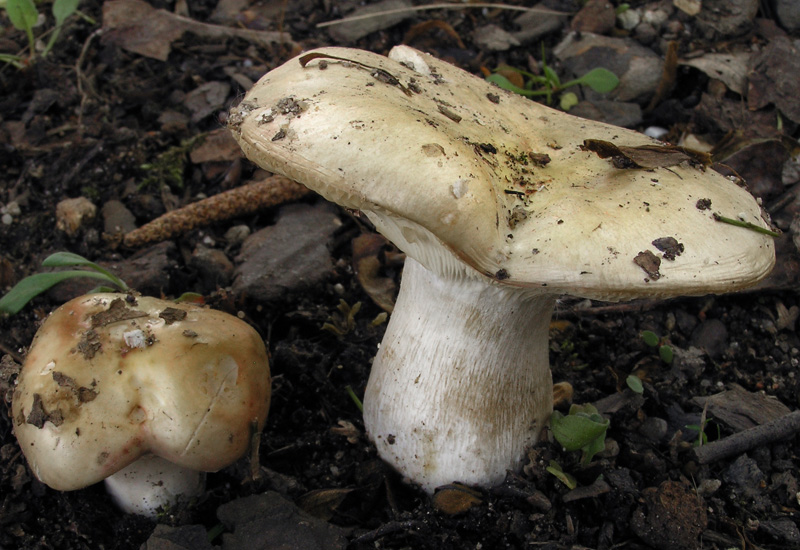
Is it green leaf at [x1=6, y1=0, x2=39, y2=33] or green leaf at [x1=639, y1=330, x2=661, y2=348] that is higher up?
green leaf at [x1=6, y1=0, x2=39, y2=33]

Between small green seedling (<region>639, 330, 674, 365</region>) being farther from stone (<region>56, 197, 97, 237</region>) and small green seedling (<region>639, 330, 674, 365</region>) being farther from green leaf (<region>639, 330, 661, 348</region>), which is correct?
stone (<region>56, 197, 97, 237</region>)

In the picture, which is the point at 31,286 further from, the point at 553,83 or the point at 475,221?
the point at 553,83

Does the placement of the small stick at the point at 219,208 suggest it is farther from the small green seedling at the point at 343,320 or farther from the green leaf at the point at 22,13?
the green leaf at the point at 22,13

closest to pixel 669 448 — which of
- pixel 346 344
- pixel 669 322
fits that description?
pixel 669 322

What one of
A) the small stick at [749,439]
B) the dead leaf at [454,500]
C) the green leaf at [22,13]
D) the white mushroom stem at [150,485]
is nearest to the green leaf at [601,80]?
the small stick at [749,439]

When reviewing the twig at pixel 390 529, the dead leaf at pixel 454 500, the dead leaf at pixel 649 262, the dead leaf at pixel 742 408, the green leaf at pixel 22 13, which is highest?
the dead leaf at pixel 649 262

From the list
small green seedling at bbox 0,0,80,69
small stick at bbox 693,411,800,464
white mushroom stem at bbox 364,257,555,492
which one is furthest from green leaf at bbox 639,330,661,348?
small green seedling at bbox 0,0,80,69
